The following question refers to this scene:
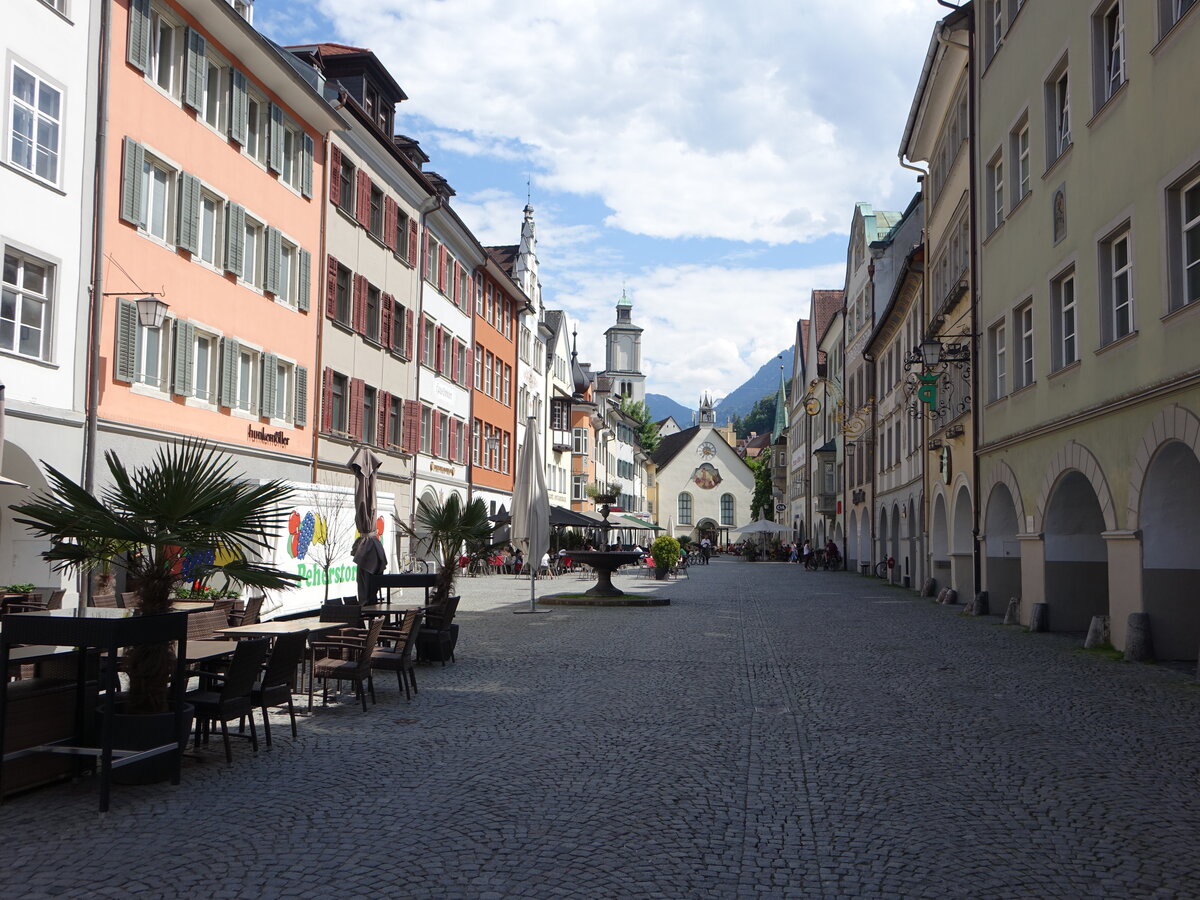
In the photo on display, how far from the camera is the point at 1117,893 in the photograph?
5.31 meters

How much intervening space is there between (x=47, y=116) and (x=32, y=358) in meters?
3.78

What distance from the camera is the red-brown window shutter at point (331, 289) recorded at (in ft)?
95.5

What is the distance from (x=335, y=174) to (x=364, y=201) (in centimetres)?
210

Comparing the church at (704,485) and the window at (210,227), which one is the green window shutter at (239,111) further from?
the church at (704,485)

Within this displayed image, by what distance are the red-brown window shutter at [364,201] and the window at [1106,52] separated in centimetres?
2026

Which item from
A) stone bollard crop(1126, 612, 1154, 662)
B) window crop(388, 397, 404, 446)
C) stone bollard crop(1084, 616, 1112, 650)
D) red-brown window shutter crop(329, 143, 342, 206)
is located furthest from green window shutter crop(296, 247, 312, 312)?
stone bollard crop(1126, 612, 1154, 662)

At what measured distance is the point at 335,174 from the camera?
29734 millimetres

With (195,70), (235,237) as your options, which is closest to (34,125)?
(195,70)

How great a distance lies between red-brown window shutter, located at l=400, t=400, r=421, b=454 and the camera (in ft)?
118

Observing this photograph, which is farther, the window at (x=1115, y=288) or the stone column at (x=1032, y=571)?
the stone column at (x=1032, y=571)

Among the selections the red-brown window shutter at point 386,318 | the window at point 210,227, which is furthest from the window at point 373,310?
the window at point 210,227

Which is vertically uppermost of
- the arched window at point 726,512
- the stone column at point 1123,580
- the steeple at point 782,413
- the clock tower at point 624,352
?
the clock tower at point 624,352

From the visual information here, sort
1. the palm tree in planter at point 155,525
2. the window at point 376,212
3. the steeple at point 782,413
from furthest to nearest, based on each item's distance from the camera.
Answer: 1. the steeple at point 782,413
2. the window at point 376,212
3. the palm tree in planter at point 155,525

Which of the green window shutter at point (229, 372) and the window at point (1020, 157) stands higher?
the window at point (1020, 157)
